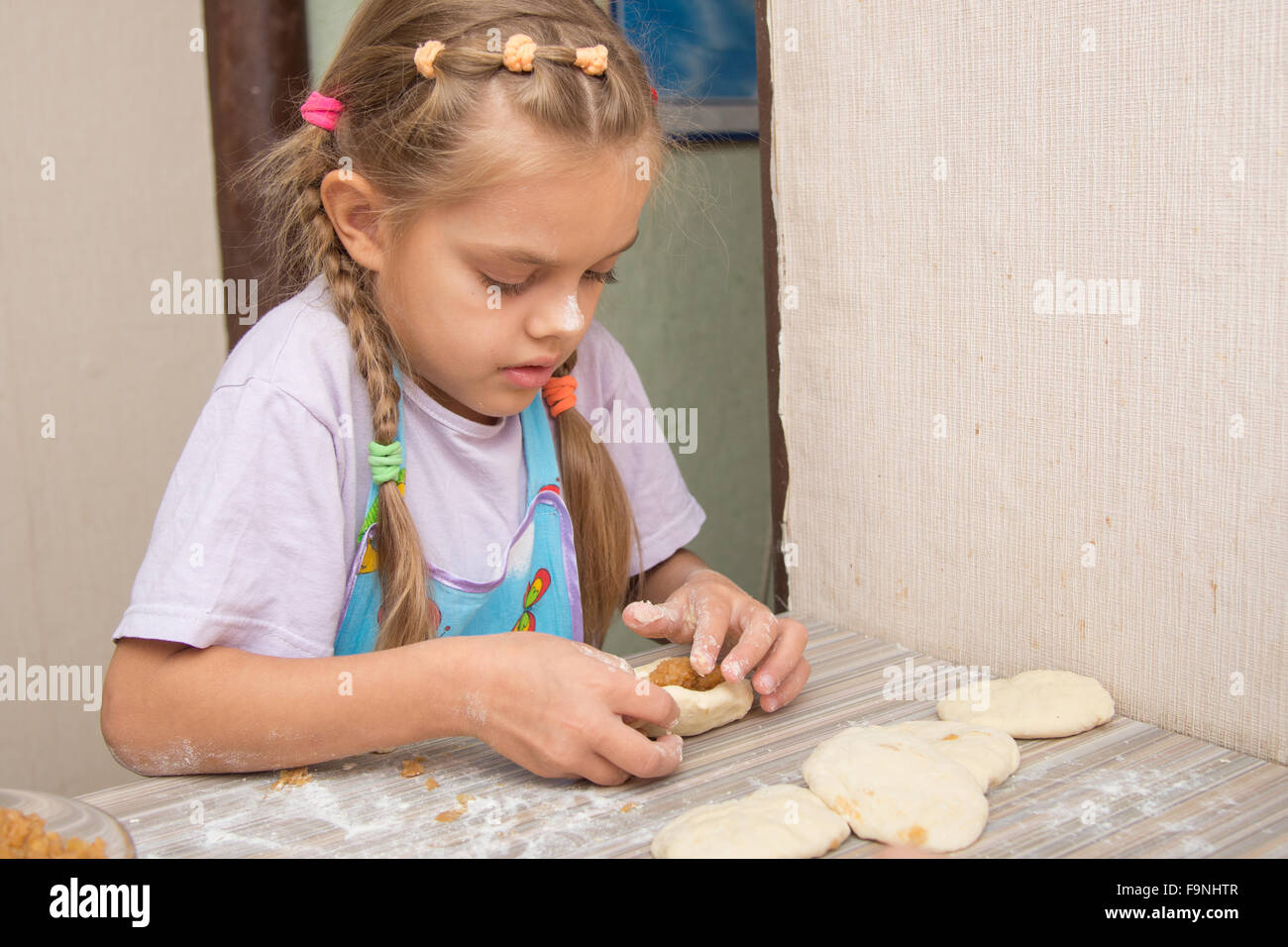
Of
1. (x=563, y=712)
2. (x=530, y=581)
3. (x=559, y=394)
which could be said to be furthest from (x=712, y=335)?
(x=563, y=712)

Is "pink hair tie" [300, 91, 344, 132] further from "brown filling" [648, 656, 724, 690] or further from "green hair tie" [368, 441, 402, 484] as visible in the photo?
"brown filling" [648, 656, 724, 690]

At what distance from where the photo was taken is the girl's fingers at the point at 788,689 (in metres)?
0.98

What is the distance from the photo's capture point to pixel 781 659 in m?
0.99

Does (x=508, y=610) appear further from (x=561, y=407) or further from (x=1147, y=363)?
(x=1147, y=363)

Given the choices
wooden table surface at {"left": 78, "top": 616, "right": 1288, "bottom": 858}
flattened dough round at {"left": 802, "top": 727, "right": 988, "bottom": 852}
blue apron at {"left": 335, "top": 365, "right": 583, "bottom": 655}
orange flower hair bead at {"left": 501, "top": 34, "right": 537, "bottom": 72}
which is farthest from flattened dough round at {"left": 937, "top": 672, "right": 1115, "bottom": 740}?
orange flower hair bead at {"left": 501, "top": 34, "right": 537, "bottom": 72}

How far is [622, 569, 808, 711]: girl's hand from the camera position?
97 cm

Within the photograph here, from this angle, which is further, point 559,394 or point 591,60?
point 559,394

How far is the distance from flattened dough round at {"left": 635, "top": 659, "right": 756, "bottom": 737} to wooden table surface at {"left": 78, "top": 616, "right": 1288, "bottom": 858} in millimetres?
13

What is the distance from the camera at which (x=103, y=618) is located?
1885 mm

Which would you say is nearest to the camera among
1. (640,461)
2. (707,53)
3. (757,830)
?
(757,830)

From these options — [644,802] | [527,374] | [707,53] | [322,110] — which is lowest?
[644,802]

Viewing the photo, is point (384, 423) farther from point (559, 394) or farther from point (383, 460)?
point (559, 394)

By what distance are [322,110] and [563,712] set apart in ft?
2.03
